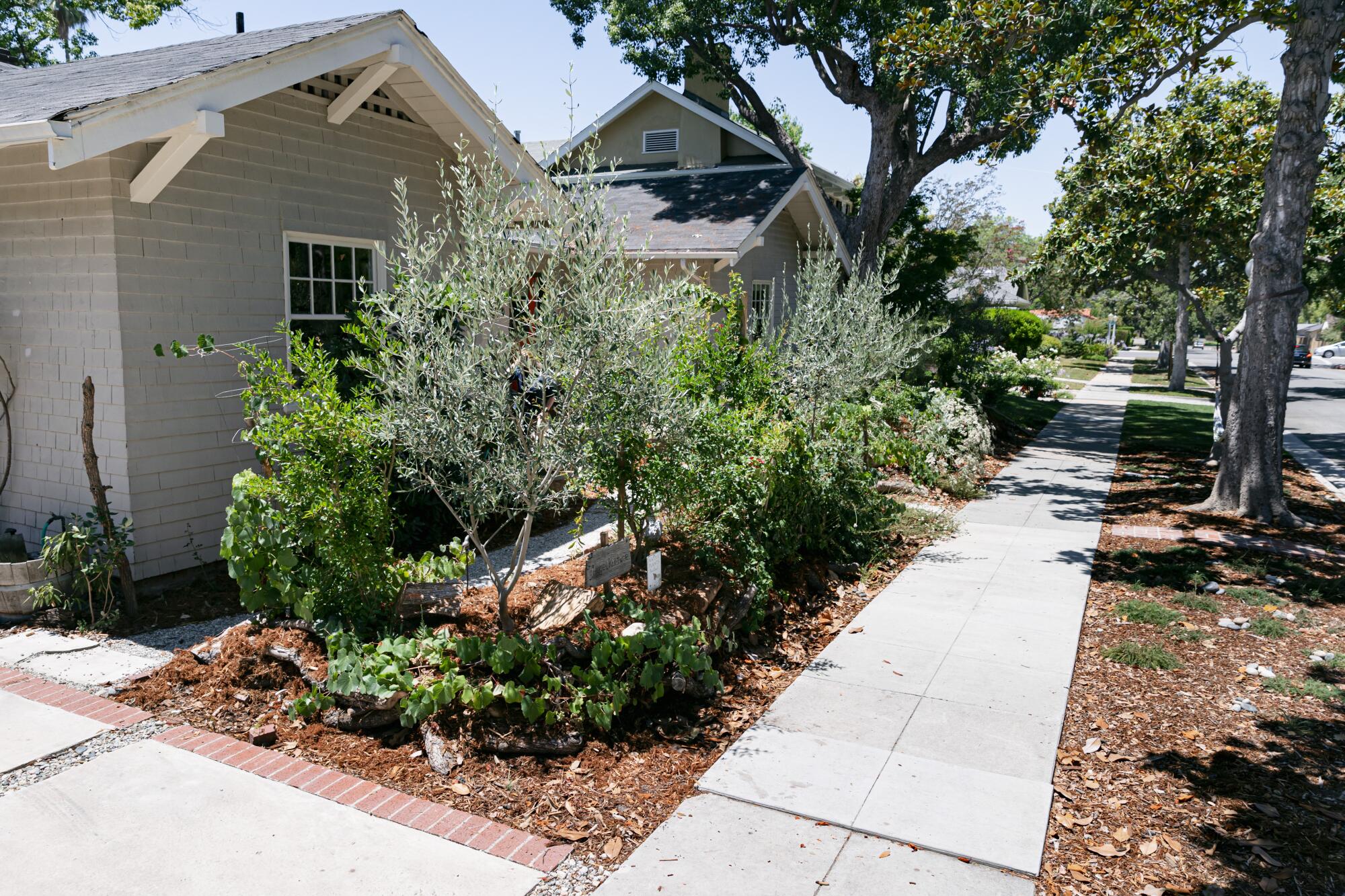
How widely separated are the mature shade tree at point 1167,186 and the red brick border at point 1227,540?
6.34m

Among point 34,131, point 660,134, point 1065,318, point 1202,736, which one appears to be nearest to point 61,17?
point 660,134

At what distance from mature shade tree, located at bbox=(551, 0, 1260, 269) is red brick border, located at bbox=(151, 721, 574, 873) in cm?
1062

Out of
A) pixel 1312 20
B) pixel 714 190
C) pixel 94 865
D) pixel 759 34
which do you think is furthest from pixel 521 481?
pixel 759 34

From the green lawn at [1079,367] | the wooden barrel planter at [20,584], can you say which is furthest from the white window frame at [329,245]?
the green lawn at [1079,367]

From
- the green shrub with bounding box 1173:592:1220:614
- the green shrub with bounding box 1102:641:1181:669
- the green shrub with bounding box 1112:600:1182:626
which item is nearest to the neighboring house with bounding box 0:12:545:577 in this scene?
the green shrub with bounding box 1102:641:1181:669

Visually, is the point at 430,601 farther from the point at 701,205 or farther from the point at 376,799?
the point at 701,205

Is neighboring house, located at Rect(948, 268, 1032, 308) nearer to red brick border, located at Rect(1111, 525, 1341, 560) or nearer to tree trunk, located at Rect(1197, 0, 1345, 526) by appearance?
tree trunk, located at Rect(1197, 0, 1345, 526)

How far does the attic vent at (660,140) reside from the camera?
20.7 m

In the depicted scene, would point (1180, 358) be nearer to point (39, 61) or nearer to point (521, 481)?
point (521, 481)

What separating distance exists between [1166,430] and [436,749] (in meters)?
18.9

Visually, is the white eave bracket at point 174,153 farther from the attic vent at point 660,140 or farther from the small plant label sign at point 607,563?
the attic vent at point 660,140

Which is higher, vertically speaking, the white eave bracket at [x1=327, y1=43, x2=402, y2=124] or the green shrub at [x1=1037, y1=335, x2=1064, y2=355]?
the white eave bracket at [x1=327, y1=43, x2=402, y2=124]

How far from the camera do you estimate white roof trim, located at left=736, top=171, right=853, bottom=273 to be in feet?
44.0

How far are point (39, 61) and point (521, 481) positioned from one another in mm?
27099
